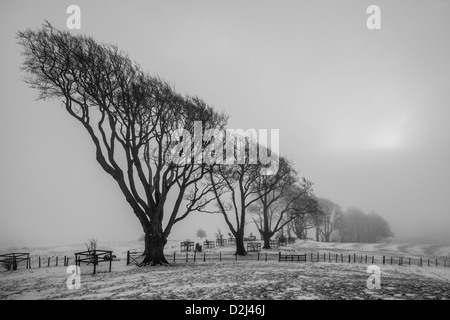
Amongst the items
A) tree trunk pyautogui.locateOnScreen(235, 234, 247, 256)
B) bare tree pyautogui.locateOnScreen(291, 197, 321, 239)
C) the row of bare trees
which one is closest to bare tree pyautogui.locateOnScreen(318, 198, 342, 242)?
bare tree pyautogui.locateOnScreen(291, 197, 321, 239)

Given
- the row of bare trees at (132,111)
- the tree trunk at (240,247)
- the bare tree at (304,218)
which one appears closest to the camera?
the row of bare trees at (132,111)

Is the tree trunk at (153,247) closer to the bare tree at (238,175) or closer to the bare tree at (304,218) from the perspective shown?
the bare tree at (238,175)

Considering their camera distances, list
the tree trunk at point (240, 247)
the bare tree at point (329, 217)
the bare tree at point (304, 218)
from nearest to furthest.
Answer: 1. the tree trunk at point (240, 247)
2. the bare tree at point (304, 218)
3. the bare tree at point (329, 217)

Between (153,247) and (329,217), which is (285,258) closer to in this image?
(153,247)

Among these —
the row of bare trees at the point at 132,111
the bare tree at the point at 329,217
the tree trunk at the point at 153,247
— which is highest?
the row of bare trees at the point at 132,111

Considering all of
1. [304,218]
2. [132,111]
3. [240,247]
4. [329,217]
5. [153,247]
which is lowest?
[329,217]

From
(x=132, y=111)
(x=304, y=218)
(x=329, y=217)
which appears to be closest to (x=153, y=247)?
(x=132, y=111)

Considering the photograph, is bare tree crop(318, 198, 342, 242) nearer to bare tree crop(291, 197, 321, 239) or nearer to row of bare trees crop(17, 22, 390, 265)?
→ bare tree crop(291, 197, 321, 239)

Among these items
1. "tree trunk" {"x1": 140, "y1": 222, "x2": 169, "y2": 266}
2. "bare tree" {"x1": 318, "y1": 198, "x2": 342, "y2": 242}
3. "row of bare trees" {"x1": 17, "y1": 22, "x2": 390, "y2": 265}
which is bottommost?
"bare tree" {"x1": 318, "y1": 198, "x2": 342, "y2": 242}

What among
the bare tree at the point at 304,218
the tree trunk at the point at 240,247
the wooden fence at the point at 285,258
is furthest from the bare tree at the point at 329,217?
the tree trunk at the point at 240,247

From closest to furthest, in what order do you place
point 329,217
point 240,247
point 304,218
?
point 240,247 < point 304,218 < point 329,217
